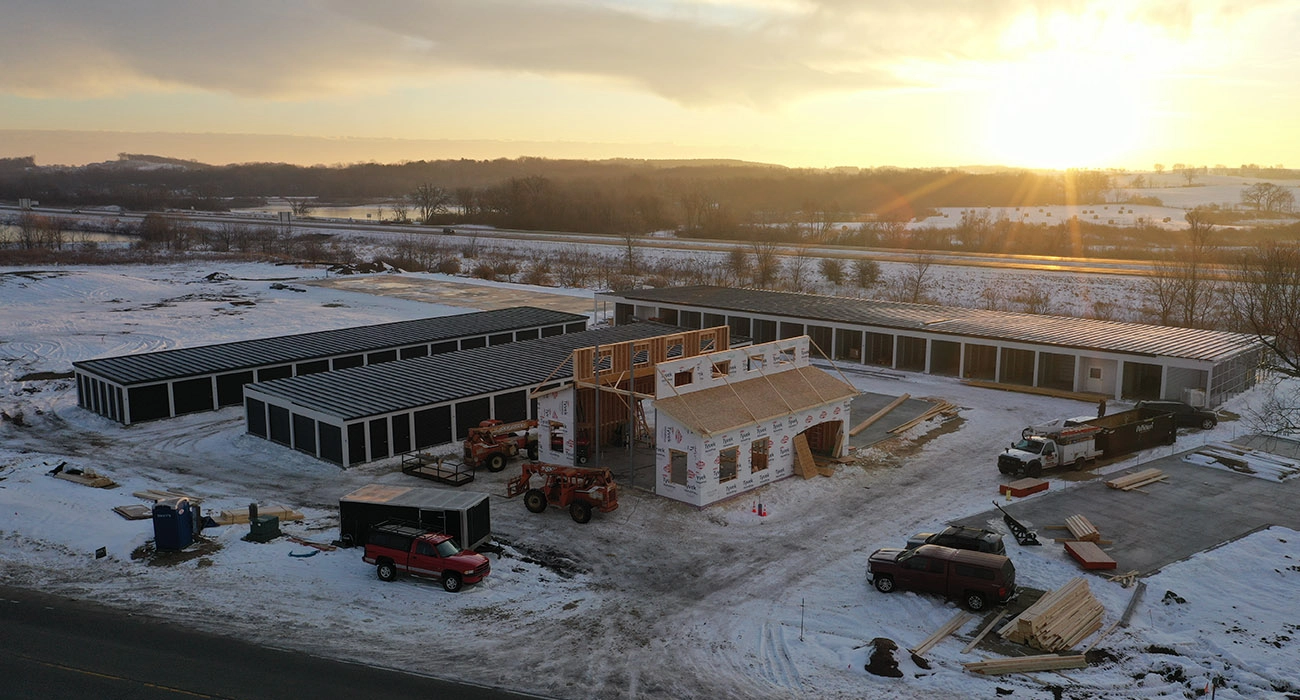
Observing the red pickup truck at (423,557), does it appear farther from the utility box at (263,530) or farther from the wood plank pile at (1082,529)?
the wood plank pile at (1082,529)

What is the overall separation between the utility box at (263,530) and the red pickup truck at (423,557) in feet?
13.7

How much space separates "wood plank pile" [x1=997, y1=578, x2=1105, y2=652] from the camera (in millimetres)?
20766

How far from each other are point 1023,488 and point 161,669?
26508 mm

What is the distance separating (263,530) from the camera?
27.3 metres

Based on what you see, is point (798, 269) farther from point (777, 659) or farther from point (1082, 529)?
point (777, 659)

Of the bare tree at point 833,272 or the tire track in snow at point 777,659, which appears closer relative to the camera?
the tire track in snow at point 777,659

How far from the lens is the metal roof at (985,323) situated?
4681cm

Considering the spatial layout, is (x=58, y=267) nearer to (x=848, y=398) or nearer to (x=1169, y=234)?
(x=848, y=398)

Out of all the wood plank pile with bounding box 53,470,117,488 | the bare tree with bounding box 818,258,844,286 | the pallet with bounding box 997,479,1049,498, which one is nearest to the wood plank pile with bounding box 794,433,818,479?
the pallet with bounding box 997,479,1049,498

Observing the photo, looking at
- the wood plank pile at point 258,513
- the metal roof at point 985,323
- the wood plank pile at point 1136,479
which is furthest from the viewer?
the metal roof at point 985,323

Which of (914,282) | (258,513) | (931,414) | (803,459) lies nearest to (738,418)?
(803,459)

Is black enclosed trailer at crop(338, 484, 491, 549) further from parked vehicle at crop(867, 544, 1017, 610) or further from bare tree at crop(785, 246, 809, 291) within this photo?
bare tree at crop(785, 246, 809, 291)

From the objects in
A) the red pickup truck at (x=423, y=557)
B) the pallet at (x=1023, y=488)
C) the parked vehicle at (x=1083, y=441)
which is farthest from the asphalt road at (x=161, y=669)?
the parked vehicle at (x=1083, y=441)

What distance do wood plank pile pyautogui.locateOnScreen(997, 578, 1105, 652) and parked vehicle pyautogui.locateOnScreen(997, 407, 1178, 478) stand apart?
37.8 ft
